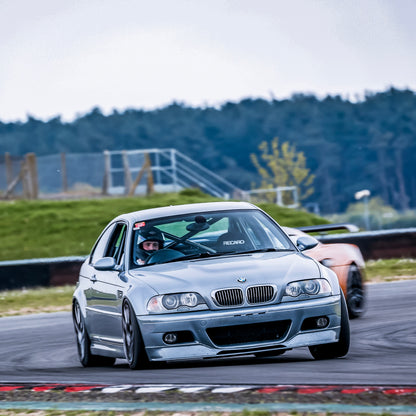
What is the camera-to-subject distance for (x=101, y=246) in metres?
10.5

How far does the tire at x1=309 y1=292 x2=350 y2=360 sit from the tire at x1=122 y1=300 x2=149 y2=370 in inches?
52.0

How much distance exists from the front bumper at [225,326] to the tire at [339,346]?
22 centimetres

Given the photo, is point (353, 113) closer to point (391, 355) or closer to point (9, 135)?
point (9, 135)

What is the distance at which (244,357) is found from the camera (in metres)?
9.48

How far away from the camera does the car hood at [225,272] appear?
816 centimetres

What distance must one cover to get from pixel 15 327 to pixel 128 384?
26.9 ft

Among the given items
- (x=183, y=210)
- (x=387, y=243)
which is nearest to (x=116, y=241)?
(x=183, y=210)

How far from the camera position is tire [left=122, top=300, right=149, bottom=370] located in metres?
8.32

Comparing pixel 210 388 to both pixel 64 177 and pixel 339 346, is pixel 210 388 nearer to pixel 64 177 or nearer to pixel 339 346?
pixel 339 346

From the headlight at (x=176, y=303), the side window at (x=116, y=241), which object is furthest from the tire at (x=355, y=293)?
the headlight at (x=176, y=303)

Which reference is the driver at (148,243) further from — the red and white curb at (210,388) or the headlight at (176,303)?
the red and white curb at (210,388)

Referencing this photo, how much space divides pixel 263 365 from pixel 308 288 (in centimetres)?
66

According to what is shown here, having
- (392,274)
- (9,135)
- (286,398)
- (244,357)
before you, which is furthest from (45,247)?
(9,135)

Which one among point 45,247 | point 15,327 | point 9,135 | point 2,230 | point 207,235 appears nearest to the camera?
point 207,235
